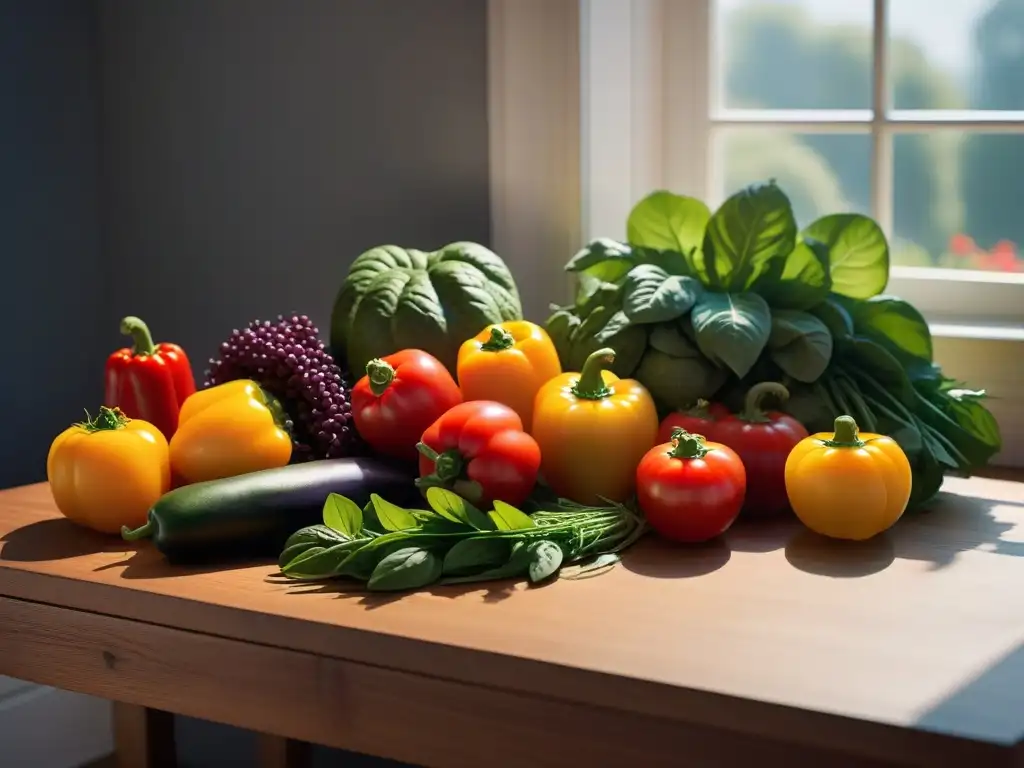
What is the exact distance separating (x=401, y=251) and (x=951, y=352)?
670 mm

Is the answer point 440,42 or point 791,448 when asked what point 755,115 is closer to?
point 440,42

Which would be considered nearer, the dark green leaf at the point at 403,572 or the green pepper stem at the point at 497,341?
the dark green leaf at the point at 403,572

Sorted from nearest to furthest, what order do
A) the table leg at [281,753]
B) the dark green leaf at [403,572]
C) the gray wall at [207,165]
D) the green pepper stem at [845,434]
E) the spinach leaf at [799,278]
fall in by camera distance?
the dark green leaf at [403,572], the green pepper stem at [845,434], the spinach leaf at [799,278], the table leg at [281,753], the gray wall at [207,165]

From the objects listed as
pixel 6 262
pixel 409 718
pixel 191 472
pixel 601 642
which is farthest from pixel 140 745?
pixel 601 642

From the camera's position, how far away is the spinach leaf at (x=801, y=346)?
1.36 meters

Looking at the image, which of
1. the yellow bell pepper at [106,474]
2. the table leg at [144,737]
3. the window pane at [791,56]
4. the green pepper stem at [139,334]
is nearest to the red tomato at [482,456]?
the yellow bell pepper at [106,474]

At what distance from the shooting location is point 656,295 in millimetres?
1396

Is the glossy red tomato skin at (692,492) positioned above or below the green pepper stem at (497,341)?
below

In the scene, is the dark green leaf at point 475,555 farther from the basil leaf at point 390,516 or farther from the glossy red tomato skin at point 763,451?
the glossy red tomato skin at point 763,451

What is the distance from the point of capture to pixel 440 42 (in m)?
1.75

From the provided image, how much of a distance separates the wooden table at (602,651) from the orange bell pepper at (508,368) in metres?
0.25

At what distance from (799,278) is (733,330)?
Answer: 0.14 metres

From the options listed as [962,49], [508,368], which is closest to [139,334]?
[508,368]

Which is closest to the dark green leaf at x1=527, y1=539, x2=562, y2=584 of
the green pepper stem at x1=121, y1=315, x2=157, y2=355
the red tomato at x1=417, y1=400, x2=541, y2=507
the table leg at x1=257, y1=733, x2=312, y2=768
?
the red tomato at x1=417, y1=400, x2=541, y2=507
